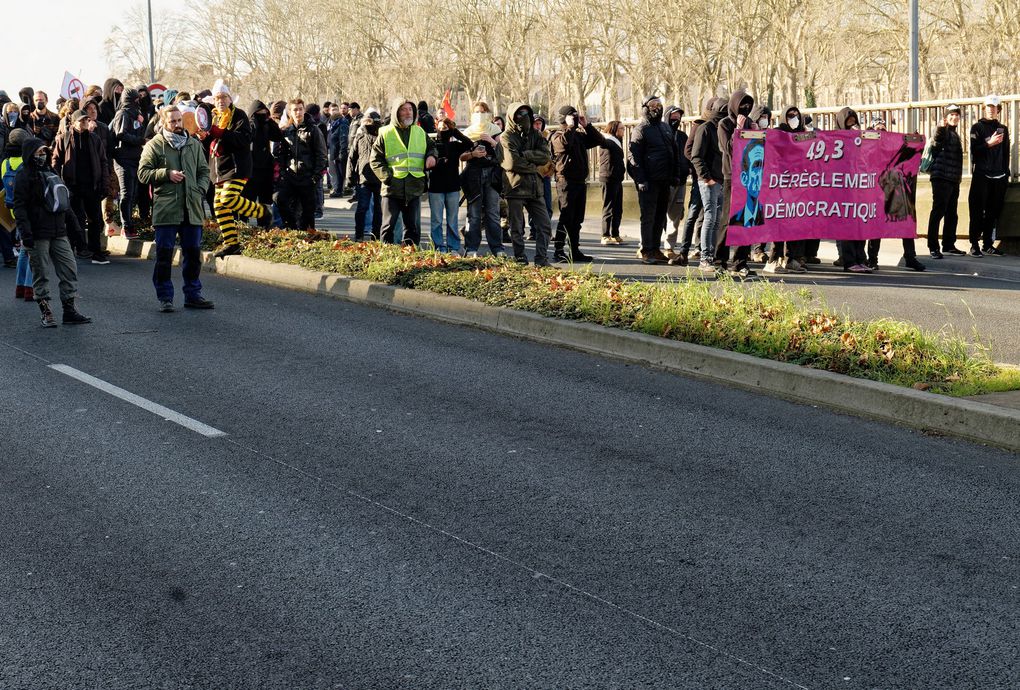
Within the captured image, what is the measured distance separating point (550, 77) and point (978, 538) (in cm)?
5307

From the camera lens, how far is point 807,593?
5145 millimetres

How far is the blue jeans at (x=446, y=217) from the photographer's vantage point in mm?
16141

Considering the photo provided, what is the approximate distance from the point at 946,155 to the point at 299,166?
856 cm

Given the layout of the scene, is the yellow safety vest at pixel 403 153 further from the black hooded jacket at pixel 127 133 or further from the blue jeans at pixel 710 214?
the black hooded jacket at pixel 127 133

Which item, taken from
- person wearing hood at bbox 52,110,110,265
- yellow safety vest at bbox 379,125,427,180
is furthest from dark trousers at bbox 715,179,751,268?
person wearing hood at bbox 52,110,110,265

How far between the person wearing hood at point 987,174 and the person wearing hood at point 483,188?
6.41m

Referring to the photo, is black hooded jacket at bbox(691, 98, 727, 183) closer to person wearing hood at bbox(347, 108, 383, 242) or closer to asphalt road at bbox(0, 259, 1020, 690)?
person wearing hood at bbox(347, 108, 383, 242)

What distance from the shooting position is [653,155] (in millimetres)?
16328

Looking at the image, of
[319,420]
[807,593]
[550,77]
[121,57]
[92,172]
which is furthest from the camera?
[121,57]

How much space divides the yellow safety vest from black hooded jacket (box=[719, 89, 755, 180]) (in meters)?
3.49

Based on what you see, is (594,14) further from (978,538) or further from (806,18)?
(978,538)

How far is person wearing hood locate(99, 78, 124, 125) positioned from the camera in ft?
66.7

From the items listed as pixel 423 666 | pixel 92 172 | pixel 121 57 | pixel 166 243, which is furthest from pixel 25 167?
pixel 121 57

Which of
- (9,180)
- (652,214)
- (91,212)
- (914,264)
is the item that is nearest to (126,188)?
(91,212)
